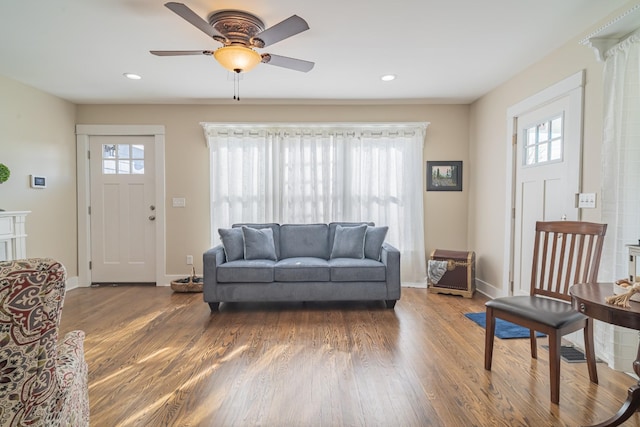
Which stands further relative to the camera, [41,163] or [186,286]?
[186,286]

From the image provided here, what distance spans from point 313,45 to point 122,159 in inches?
128

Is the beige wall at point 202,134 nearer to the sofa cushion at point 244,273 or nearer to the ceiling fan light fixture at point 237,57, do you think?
the sofa cushion at point 244,273

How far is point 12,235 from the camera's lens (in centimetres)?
321

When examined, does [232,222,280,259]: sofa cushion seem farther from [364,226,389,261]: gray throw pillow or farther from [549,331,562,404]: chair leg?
[549,331,562,404]: chair leg

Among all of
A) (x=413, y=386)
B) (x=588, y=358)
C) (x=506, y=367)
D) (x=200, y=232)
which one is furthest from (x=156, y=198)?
(x=588, y=358)

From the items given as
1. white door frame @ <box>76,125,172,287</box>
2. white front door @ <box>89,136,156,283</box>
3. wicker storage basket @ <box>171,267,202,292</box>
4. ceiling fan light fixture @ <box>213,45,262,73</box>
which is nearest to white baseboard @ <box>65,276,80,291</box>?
white door frame @ <box>76,125,172,287</box>

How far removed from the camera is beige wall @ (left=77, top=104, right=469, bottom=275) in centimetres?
442

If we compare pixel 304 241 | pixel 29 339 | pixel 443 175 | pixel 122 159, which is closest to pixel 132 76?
pixel 122 159

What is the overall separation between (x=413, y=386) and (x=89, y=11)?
3322mm

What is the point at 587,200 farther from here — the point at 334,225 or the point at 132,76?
the point at 132,76

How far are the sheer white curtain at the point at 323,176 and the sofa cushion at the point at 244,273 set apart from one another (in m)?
1.11

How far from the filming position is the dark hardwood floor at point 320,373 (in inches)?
68.1

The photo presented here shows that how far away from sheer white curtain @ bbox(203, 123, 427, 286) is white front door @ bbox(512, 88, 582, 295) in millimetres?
1218

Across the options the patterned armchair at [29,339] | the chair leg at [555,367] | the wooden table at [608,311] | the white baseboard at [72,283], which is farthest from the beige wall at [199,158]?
the patterned armchair at [29,339]
